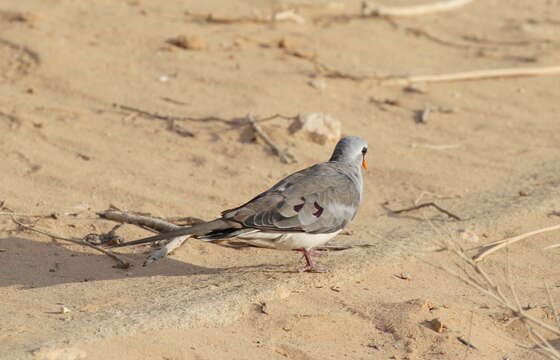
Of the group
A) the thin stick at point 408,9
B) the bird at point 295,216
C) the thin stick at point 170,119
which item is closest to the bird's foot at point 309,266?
A: the bird at point 295,216

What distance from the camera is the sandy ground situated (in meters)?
3.73

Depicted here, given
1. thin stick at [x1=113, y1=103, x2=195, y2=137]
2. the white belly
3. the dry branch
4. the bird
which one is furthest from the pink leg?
thin stick at [x1=113, y1=103, x2=195, y2=137]

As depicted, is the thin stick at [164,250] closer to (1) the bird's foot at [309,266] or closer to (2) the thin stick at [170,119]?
(1) the bird's foot at [309,266]

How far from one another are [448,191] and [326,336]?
2.40 meters

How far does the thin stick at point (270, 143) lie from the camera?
5961 mm

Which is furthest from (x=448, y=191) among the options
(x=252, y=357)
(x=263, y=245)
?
(x=252, y=357)

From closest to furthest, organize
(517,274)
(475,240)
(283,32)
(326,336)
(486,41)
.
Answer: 1. (326,336)
2. (517,274)
3. (475,240)
4. (283,32)
5. (486,41)

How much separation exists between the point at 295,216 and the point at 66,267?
1.31 m

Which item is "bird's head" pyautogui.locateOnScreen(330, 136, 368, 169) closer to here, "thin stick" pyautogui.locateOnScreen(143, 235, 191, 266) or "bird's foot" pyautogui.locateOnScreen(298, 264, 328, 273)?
"bird's foot" pyautogui.locateOnScreen(298, 264, 328, 273)

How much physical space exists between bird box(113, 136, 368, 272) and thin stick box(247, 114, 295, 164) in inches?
51.2

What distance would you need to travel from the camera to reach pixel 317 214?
4277mm

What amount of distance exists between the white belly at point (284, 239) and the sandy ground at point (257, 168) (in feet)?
0.61

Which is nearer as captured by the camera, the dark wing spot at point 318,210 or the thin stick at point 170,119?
the dark wing spot at point 318,210

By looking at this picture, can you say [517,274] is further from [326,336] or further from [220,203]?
[220,203]
